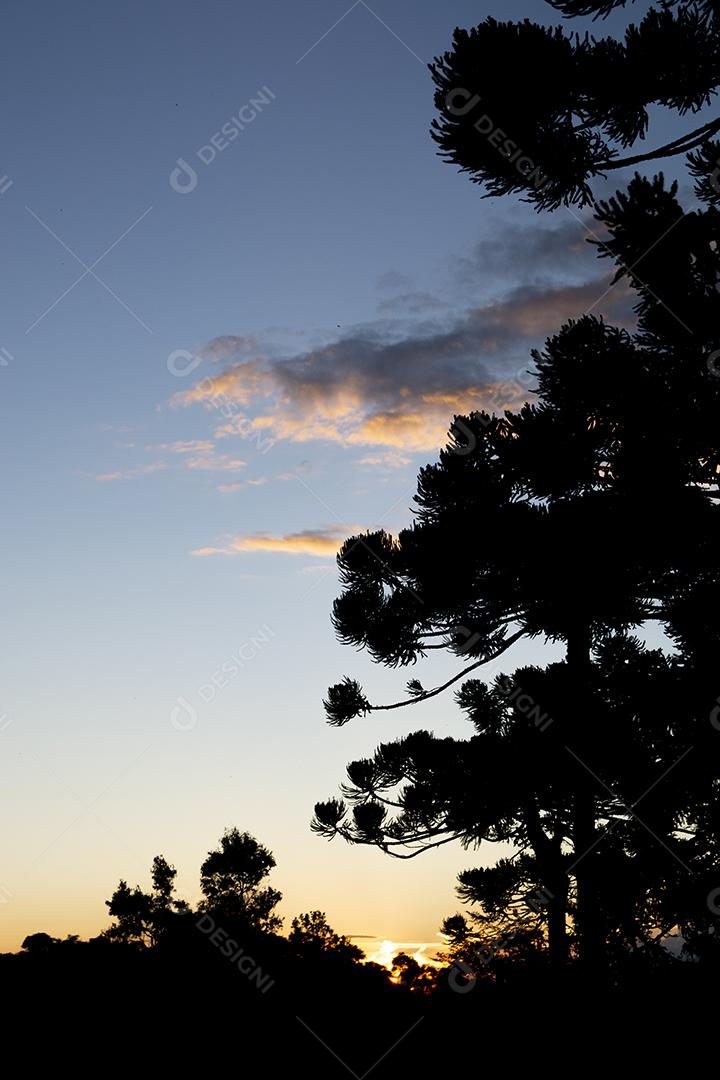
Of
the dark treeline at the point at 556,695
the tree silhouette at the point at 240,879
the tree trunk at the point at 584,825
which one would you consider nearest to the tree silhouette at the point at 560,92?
the dark treeline at the point at 556,695

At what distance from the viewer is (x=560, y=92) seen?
7516 millimetres

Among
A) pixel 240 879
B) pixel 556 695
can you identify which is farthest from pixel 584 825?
pixel 240 879

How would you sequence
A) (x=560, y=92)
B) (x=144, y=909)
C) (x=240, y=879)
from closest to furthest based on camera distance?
(x=560, y=92) → (x=144, y=909) → (x=240, y=879)

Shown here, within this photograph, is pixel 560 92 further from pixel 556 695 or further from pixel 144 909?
pixel 144 909

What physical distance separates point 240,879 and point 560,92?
53.7 feet

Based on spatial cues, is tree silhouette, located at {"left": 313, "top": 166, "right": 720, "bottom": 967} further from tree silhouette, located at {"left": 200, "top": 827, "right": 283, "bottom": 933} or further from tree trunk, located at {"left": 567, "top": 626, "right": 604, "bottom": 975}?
tree silhouette, located at {"left": 200, "top": 827, "right": 283, "bottom": 933}

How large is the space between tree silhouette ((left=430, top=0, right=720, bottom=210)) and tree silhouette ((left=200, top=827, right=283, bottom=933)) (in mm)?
12483

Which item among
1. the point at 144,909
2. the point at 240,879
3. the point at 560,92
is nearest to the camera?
the point at 560,92

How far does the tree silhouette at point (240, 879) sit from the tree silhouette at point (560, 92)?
41.0ft

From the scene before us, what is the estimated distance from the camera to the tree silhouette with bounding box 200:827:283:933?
1623cm

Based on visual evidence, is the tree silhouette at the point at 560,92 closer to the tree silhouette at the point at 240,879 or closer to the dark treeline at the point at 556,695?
the dark treeline at the point at 556,695

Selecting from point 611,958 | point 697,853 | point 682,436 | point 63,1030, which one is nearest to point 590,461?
point 682,436

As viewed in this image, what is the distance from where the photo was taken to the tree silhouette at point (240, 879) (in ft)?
53.3

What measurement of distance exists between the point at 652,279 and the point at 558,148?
1.34 metres
